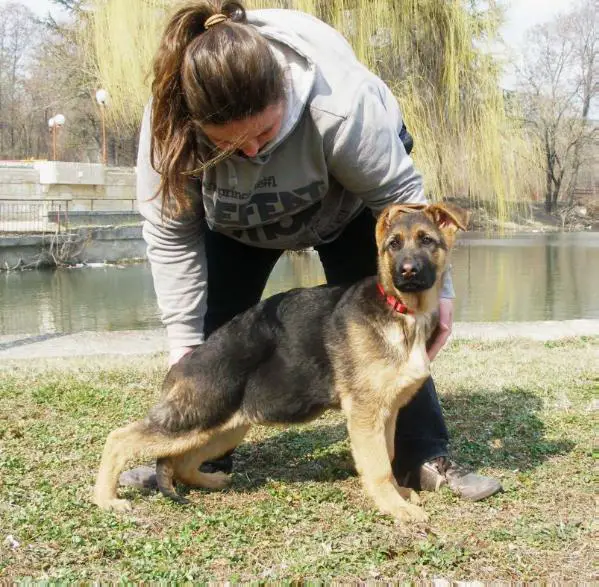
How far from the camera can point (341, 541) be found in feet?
11.5

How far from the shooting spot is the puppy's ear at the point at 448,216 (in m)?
4.07

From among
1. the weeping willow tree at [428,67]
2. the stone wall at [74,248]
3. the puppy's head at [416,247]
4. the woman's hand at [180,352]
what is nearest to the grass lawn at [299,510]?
the woman's hand at [180,352]

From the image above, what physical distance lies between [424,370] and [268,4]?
36.4 ft

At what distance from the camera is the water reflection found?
1541 centimetres

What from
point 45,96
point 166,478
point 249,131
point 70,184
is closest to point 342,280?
point 249,131

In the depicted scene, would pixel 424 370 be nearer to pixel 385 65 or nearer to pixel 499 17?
pixel 385 65

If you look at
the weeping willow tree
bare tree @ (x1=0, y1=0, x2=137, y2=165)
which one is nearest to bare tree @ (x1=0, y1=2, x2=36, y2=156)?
bare tree @ (x1=0, y1=0, x2=137, y2=165)

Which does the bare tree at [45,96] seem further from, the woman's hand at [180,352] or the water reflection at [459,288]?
the woman's hand at [180,352]

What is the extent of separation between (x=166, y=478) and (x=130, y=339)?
6.22m

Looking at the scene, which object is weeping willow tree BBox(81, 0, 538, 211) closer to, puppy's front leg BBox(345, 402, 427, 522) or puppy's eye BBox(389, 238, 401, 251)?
puppy's eye BBox(389, 238, 401, 251)

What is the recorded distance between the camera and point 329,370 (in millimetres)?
4105

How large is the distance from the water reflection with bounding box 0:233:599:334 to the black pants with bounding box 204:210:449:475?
9.97m

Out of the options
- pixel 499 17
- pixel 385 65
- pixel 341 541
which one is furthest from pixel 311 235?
pixel 499 17

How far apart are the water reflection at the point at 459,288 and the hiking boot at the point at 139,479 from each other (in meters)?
10.6
